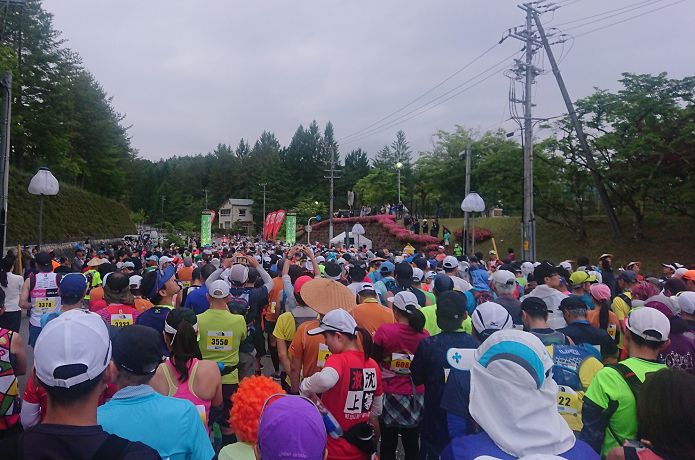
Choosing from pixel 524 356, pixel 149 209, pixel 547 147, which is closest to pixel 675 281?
pixel 524 356

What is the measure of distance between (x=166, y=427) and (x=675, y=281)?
7285 millimetres

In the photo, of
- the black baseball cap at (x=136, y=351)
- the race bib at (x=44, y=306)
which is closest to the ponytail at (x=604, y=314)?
the black baseball cap at (x=136, y=351)

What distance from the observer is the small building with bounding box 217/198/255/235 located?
8331 cm

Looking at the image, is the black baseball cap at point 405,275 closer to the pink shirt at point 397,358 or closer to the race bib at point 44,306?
the pink shirt at point 397,358

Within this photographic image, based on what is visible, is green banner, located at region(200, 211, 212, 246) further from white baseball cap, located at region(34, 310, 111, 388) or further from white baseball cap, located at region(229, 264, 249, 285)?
white baseball cap, located at region(34, 310, 111, 388)

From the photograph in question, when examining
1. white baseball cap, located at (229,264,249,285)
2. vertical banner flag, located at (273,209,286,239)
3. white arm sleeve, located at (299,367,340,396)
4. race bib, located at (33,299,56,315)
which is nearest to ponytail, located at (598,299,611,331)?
white arm sleeve, located at (299,367,340,396)

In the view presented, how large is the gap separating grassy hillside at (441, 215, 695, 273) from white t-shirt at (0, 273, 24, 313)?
22.9 m

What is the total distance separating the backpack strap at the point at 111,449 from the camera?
1590 millimetres

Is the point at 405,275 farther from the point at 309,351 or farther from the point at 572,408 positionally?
the point at 572,408

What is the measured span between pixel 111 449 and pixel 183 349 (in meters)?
1.46

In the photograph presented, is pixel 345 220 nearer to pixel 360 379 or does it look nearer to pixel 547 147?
pixel 547 147

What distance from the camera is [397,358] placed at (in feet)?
12.7

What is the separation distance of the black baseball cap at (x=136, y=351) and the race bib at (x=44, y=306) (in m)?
4.62

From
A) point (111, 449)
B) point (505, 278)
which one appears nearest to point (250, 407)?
point (111, 449)
